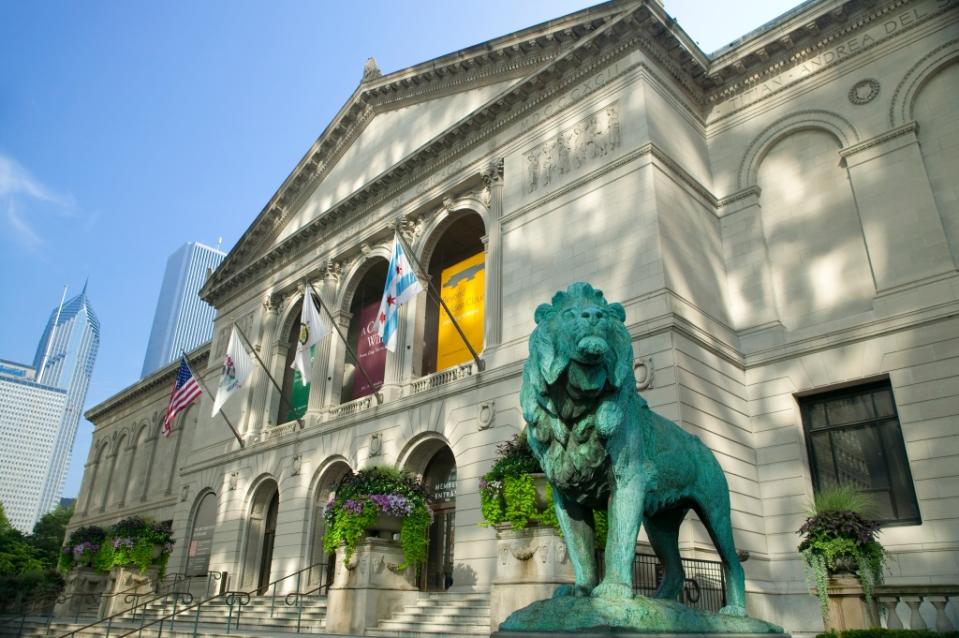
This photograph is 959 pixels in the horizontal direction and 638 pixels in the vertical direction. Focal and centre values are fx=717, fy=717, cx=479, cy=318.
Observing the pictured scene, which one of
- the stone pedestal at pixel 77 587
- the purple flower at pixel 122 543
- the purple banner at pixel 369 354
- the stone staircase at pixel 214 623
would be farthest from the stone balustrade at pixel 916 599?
the stone pedestal at pixel 77 587

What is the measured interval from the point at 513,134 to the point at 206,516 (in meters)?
19.8

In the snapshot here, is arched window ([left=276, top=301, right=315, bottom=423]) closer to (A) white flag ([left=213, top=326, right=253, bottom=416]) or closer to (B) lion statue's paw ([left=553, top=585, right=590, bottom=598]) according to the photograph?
(A) white flag ([left=213, top=326, right=253, bottom=416])

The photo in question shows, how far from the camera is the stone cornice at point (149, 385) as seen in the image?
40.7m

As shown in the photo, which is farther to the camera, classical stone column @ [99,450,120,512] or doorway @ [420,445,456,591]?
classical stone column @ [99,450,120,512]

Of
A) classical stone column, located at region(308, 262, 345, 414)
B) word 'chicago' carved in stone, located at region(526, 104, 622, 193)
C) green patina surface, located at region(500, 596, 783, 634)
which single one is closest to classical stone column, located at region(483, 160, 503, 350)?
word 'chicago' carved in stone, located at region(526, 104, 622, 193)

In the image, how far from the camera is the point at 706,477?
190 inches

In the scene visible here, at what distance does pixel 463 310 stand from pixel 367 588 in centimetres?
998

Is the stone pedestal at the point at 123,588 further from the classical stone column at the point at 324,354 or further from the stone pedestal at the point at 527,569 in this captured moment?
the stone pedestal at the point at 527,569

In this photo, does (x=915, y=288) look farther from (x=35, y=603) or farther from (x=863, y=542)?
Answer: (x=35, y=603)

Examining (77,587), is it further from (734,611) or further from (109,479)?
(734,611)

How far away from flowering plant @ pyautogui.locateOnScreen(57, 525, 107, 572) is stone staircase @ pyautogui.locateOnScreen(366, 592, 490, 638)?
14.4m

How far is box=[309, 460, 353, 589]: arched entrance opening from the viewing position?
22230mm

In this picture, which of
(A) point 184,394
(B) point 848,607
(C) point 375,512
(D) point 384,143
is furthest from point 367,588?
(D) point 384,143

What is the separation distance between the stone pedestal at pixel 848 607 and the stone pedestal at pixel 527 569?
3649 millimetres
